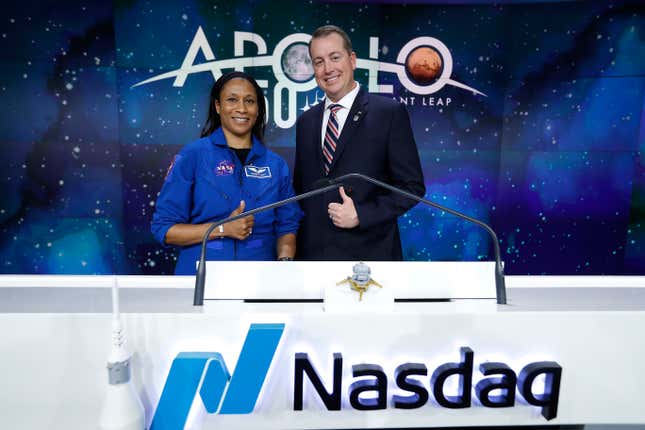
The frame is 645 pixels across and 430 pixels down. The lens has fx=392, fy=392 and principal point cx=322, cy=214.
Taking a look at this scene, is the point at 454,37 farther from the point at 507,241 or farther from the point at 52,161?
the point at 52,161

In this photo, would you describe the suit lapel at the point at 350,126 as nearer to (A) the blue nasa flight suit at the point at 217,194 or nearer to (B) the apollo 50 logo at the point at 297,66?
(A) the blue nasa flight suit at the point at 217,194

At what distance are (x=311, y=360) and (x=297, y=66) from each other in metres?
2.64

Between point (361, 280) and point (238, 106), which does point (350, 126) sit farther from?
point (361, 280)

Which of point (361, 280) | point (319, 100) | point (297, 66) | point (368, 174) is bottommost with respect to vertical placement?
point (361, 280)

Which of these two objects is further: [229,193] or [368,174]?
[368,174]

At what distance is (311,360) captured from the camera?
0.73 metres

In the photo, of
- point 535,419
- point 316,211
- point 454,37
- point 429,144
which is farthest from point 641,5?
point 535,419

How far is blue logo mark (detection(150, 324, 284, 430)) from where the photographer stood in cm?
69

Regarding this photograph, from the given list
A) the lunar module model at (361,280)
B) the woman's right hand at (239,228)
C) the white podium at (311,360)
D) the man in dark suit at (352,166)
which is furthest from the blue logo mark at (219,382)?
the man in dark suit at (352,166)

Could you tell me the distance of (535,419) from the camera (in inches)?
30.2

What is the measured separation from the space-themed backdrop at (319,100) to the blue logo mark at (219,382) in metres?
2.50

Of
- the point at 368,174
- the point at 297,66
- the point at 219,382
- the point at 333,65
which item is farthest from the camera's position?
the point at 297,66

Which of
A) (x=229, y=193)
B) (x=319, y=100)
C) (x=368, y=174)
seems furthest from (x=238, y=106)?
(x=319, y=100)

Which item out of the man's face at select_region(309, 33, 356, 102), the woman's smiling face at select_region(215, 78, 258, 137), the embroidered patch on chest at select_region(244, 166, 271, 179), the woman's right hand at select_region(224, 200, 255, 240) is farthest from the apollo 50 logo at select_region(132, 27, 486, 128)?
the woman's right hand at select_region(224, 200, 255, 240)
